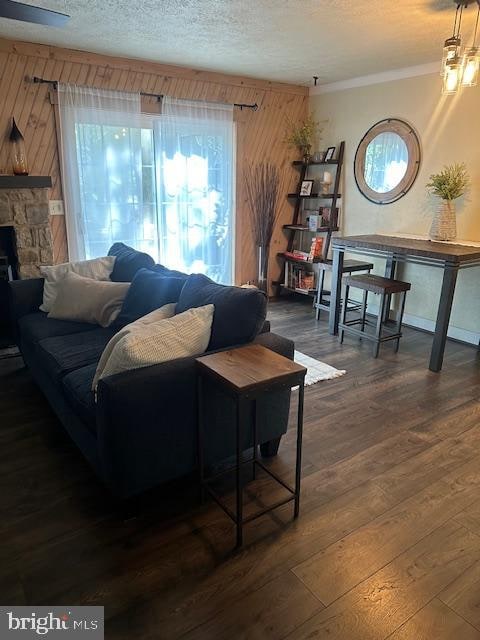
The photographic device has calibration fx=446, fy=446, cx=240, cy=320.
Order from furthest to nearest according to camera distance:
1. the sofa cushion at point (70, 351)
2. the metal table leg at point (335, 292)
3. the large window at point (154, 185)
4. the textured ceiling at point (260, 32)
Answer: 1. the metal table leg at point (335, 292)
2. the large window at point (154, 185)
3. the textured ceiling at point (260, 32)
4. the sofa cushion at point (70, 351)

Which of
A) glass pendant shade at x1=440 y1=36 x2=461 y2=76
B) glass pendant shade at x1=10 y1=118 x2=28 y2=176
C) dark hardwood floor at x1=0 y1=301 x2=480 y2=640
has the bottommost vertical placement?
dark hardwood floor at x1=0 y1=301 x2=480 y2=640

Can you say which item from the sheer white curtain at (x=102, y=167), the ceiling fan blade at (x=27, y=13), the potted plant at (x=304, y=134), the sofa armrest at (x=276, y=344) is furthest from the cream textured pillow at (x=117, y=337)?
the potted plant at (x=304, y=134)

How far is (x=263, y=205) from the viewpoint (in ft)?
17.4

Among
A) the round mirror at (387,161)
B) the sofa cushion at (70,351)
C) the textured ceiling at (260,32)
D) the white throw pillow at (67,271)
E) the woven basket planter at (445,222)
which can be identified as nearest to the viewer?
the sofa cushion at (70,351)

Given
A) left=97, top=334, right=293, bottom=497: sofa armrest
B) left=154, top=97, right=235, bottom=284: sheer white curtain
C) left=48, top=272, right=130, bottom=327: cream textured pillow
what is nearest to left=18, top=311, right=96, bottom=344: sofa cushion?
left=48, top=272, right=130, bottom=327: cream textured pillow

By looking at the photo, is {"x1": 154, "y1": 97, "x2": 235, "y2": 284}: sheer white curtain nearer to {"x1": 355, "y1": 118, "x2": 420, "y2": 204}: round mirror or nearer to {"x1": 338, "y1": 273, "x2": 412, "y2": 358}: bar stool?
{"x1": 355, "y1": 118, "x2": 420, "y2": 204}: round mirror

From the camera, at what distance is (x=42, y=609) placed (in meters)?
1.51

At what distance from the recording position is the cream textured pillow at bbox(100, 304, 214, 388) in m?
1.77

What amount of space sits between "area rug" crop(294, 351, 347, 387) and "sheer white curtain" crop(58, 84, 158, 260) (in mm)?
2118

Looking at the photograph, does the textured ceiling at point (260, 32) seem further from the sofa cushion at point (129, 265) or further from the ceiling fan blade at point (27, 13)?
the sofa cushion at point (129, 265)

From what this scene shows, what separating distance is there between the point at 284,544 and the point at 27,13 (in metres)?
2.55

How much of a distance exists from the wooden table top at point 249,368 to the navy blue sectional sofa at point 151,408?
11 centimetres

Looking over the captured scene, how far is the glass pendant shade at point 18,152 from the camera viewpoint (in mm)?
3682

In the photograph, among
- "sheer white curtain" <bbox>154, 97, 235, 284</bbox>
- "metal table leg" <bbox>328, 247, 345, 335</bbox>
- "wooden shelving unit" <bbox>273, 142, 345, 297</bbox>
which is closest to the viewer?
"metal table leg" <bbox>328, 247, 345, 335</bbox>
